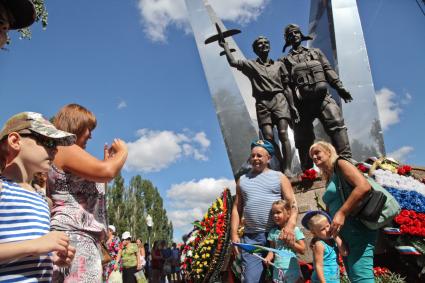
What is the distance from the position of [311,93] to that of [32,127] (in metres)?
5.72

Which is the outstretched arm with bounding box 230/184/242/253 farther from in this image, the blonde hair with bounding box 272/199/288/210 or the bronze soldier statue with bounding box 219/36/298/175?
the bronze soldier statue with bounding box 219/36/298/175

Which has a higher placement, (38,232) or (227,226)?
(38,232)

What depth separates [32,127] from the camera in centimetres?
153

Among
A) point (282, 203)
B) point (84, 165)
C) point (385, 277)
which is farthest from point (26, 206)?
point (385, 277)

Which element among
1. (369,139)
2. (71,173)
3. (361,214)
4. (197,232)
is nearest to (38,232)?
(71,173)

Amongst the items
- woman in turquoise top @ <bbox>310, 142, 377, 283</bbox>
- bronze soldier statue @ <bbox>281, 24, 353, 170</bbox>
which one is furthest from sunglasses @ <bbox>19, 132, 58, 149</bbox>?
bronze soldier statue @ <bbox>281, 24, 353, 170</bbox>

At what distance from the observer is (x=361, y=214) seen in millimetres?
2404

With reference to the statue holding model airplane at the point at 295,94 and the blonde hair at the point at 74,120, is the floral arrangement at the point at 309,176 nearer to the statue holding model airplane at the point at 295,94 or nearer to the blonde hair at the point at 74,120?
the statue holding model airplane at the point at 295,94

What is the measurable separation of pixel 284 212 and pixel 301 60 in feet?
14.7

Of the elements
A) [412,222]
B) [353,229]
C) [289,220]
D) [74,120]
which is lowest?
[412,222]

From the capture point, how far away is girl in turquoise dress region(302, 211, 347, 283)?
2723 millimetres

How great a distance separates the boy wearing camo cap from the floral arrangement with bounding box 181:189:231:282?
3.61 m

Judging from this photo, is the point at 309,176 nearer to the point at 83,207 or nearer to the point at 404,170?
the point at 404,170

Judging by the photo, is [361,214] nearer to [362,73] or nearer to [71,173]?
[71,173]
